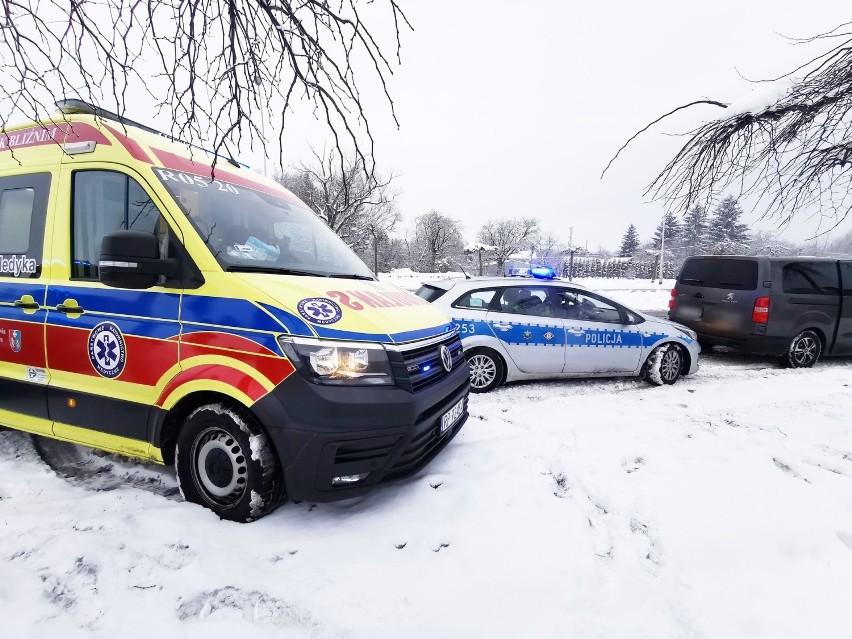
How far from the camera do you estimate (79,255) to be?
2803 mm

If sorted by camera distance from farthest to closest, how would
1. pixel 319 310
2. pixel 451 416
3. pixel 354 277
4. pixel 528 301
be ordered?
pixel 528 301 < pixel 354 277 < pixel 451 416 < pixel 319 310

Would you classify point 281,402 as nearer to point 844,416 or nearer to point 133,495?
point 133,495

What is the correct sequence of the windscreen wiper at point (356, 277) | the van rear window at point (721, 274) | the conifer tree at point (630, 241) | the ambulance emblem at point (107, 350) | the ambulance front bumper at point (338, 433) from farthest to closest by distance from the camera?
1. the conifer tree at point (630, 241)
2. the van rear window at point (721, 274)
3. the windscreen wiper at point (356, 277)
4. the ambulance emblem at point (107, 350)
5. the ambulance front bumper at point (338, 433)

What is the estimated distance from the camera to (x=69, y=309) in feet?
8.94

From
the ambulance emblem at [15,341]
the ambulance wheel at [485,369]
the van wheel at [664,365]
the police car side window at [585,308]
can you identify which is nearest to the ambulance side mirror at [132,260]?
the ambulance emblem at [15,341]

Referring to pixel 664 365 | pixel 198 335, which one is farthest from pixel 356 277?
pixel 664 365

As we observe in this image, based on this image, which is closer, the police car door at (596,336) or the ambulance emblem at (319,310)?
the ambulance emblem at (319,310)

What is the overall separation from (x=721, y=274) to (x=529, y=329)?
3914 mm

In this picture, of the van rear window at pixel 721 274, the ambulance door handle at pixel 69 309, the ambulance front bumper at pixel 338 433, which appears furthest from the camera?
the van rear window at pixel 721 274

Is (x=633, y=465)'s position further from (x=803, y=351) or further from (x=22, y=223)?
(x=803, y=351)

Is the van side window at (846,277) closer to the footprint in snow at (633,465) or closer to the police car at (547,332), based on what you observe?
the police car at (547,332)

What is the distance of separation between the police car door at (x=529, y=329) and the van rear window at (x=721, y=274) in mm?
3409

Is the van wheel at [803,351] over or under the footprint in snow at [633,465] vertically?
over

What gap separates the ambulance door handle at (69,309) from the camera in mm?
2695
